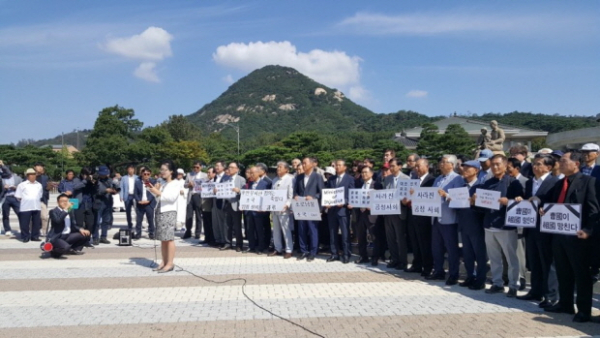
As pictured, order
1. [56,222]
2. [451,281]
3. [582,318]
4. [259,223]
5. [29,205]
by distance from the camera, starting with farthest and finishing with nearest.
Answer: [29,205] < [259,223] < [56,222] < [451,281] < [582,318]

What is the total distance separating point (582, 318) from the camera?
659 cm

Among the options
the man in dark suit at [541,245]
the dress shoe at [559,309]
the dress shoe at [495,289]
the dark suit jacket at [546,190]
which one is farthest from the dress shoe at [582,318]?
the dress shoe at [495,289]

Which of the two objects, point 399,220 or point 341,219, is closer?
point 399,220

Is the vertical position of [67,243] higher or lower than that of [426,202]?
lower

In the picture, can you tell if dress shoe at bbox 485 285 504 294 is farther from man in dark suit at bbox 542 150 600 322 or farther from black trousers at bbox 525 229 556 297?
man in dark suit at bbox 542 150 600 322

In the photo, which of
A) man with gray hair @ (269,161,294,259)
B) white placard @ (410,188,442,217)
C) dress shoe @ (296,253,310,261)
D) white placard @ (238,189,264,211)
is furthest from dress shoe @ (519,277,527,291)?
white placard @ (238,189,264,211)

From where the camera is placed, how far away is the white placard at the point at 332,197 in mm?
11188

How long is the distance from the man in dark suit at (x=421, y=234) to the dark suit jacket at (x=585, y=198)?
3043 mm

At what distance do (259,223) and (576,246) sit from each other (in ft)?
24.5

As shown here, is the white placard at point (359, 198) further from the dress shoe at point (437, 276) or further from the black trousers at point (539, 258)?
the black trousers at point (539, 258)

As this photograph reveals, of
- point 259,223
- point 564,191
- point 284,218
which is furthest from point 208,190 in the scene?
point 564,191

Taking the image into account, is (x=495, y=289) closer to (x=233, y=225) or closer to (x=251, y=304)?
(x=251, y=304)

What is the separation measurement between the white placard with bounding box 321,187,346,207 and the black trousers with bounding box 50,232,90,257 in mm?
5823

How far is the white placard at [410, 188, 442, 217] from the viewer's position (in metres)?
9.04
